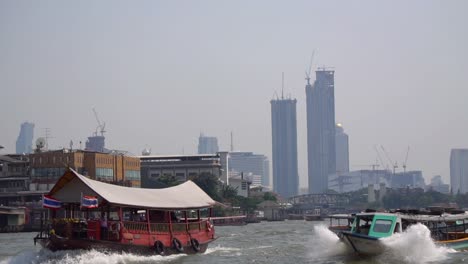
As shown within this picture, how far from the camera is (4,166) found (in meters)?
112

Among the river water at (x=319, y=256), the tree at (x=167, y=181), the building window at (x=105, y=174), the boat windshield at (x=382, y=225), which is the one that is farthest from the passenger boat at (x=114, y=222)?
the tree at (x=167, y=181)

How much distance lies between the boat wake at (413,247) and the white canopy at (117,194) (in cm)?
1012

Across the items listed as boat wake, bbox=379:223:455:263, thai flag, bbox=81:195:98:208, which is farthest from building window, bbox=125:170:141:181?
thai flag, bbox=81:195:98:208

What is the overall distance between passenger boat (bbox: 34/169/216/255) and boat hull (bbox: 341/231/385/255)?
27.1ft

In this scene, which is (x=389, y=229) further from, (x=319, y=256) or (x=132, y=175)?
(x=132, y=175)

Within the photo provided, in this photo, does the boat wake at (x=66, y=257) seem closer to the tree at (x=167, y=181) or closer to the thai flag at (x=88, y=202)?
the thai flag at (x=88, y=202)

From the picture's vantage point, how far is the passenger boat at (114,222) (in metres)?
35.4

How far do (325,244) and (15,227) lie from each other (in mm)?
60421

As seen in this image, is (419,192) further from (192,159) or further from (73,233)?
(73,233)

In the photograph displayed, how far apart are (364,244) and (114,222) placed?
10.2 metres

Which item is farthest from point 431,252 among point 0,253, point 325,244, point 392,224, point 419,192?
point 419,192

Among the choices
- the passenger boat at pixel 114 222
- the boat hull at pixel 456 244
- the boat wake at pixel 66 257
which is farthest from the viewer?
the boat hull at pixel 456 244

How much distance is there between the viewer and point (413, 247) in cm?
3716

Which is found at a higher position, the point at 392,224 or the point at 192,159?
the point at 192,159
